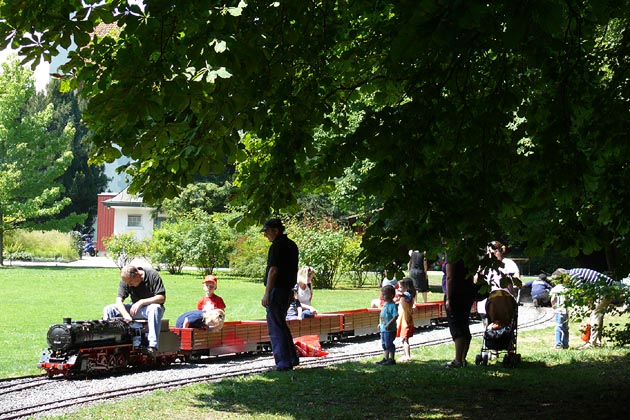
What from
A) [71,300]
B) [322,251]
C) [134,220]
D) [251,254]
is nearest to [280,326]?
[71,300]

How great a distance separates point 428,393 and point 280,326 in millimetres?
2325

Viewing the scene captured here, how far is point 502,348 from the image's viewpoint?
11547 millimetres

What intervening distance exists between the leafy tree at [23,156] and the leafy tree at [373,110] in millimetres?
38977

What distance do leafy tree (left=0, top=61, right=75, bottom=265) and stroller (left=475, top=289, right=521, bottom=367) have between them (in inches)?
1479

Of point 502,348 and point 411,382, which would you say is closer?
point 411,382

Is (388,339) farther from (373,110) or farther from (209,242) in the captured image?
(209,242)

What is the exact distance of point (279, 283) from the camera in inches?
424

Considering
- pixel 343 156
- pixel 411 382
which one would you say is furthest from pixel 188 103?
Answer: pixel 411 382

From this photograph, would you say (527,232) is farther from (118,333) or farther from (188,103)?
(118,333)

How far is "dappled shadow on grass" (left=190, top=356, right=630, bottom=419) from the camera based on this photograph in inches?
322

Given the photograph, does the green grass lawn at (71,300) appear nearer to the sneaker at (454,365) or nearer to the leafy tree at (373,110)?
the leafy tree at (373,110)

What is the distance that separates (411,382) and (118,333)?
4.16 metres

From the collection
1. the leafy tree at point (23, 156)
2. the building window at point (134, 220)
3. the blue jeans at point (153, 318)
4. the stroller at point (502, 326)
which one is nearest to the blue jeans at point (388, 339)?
the stroller at point (502, 326)

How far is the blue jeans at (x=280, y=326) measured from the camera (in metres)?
→ 10.8
